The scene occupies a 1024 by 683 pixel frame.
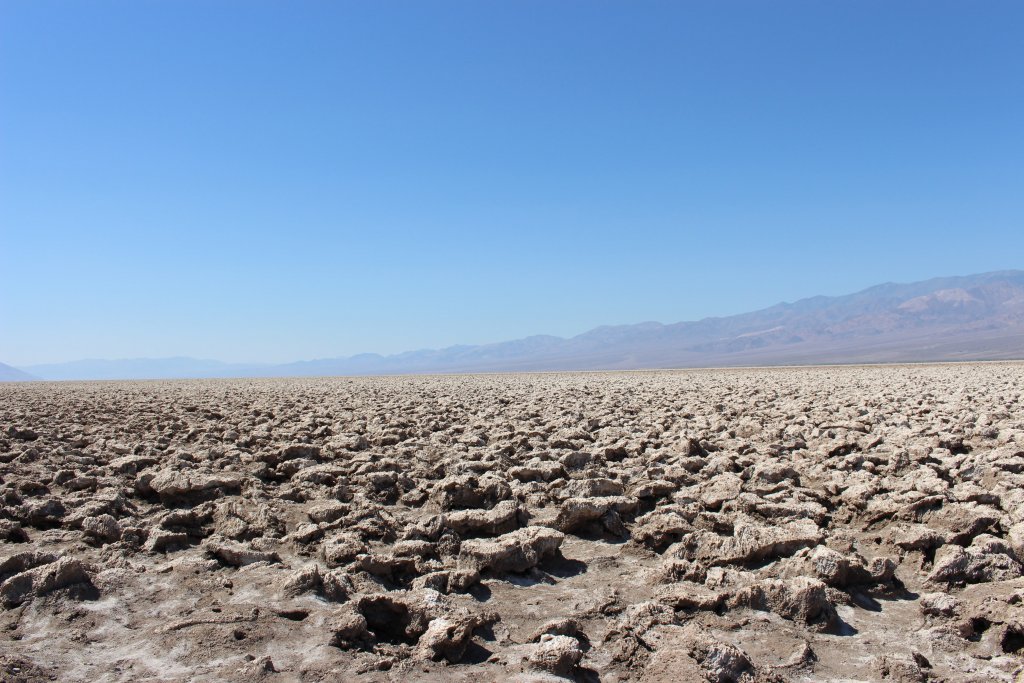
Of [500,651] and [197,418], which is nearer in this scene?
[500,651]

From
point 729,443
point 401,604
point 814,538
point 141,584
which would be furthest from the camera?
point 729,443

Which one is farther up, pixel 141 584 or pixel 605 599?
pixel 141 584

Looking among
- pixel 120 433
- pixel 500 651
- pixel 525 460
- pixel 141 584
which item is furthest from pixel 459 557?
pixel 120 433

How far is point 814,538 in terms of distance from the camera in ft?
9.91

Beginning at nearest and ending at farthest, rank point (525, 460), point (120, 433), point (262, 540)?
point (262, 540)
point (525, 460)
point (120, 433)

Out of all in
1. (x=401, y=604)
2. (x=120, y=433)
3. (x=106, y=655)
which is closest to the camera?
(x=106, y=655)

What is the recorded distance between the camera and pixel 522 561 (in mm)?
3043

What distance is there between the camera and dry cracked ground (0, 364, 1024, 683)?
219 cm

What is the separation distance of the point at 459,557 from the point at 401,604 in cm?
62

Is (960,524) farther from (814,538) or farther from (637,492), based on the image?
(637,492)

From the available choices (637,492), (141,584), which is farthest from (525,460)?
(141,584)

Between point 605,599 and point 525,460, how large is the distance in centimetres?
260

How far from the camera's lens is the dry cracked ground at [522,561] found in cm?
219

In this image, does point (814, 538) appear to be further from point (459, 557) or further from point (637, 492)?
point (459, 557)
